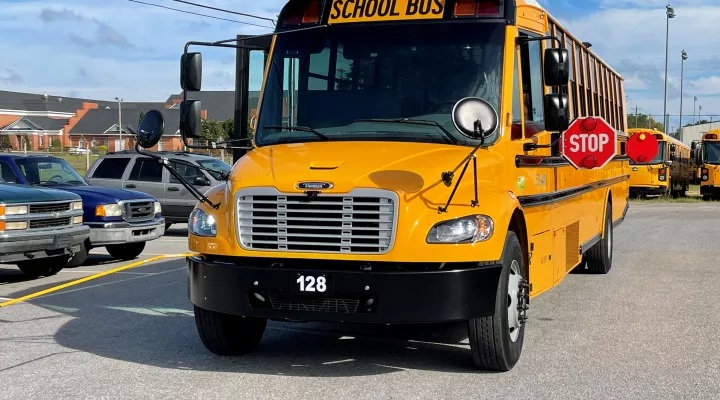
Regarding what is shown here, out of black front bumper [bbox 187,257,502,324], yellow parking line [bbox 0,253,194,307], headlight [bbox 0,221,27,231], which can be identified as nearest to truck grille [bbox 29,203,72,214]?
headlight [bbox 0,221,27,231]

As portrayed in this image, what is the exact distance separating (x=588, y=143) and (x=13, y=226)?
672cm

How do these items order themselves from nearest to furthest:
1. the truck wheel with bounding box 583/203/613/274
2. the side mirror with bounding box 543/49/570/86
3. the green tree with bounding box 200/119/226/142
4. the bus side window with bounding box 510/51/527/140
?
the side mirror with bounding box 543/49/570/86
the bus side window with bounding box 510/51/527/140
the green tree with bounding box 200/119/226/142
the truck wheel with bounding box 583/203/613/274

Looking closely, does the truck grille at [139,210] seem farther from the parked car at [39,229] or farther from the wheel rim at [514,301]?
the wheel rim at [514,301]

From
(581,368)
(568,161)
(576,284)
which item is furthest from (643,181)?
(581,368)

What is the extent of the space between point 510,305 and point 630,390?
1.06 m

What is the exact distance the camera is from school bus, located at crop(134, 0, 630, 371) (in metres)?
6.14

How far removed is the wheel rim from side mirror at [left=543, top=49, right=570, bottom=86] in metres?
1.38

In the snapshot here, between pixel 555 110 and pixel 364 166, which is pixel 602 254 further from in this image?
pixel 364 166

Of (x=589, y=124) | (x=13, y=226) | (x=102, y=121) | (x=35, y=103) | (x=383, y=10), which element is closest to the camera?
(x=383, y=10)

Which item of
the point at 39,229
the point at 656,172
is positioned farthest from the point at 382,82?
the point at 656,172

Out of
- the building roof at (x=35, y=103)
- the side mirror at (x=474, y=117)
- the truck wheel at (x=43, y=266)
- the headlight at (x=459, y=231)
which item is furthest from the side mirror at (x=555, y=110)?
the building roof at (x=35, y=103)

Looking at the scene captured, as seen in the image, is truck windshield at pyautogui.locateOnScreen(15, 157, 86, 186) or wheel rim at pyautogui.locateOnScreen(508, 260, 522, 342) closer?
wheel rim at pyautogui.locateOnScreen(508, 260, 522, 342)

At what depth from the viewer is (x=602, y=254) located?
12312 millimetres

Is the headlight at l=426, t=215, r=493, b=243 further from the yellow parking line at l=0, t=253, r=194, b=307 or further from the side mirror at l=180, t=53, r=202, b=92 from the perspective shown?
the yellow parking line at l=0, t=253, r=194, b=307
